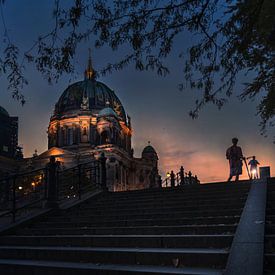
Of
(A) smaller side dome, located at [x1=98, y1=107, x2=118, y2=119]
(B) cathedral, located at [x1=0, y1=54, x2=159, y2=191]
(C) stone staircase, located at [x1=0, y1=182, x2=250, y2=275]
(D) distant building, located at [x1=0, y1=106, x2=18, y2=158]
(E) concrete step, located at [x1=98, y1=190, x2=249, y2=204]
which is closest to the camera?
(C) stone staircase, located at [x1=0, y1=182, x2=250, y2=275]

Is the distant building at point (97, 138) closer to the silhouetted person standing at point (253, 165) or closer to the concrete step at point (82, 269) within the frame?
the silhouetted person standing at point (253, 165)

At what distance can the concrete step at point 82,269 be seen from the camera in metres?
4.92

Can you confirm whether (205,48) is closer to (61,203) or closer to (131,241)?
(131,241)

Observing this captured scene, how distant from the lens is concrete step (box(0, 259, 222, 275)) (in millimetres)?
4918

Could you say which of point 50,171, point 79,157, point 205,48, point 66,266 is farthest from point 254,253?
point 79,157

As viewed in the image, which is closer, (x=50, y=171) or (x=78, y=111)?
(x=50, y=171)

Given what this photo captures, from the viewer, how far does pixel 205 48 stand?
8234mm

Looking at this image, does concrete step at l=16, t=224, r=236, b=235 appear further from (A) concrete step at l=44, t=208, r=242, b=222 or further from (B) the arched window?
(B) the arched window

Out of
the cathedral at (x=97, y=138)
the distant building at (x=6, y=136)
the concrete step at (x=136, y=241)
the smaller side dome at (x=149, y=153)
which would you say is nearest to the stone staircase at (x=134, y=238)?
the concrete step at (x=136, y=241)

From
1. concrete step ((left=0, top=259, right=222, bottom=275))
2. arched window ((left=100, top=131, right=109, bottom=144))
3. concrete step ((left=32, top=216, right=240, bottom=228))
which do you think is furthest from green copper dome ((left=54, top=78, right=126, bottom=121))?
concrete step ((left=0, top=259, right=222, bottom=275))

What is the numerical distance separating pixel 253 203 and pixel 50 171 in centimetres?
622

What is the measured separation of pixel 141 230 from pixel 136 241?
77cm

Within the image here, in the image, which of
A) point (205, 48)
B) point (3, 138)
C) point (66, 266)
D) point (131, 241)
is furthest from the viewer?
point (3, 138)

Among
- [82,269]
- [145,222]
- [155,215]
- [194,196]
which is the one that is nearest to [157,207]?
[155,215]
